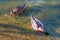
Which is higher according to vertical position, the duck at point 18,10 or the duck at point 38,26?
the duck at point 18,10

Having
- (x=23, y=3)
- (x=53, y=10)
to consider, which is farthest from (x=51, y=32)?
(x=23, y=3)

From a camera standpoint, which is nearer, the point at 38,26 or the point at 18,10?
the point at 38,26

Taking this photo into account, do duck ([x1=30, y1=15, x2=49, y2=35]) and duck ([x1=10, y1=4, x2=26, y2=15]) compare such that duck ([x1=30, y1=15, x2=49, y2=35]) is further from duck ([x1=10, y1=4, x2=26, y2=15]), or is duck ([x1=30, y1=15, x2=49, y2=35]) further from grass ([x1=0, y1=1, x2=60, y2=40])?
duck ([x1=10, y1=4, x2=26, y2=15])

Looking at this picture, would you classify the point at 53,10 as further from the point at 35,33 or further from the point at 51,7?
the point at 35,33

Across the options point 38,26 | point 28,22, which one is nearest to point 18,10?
point 28,22

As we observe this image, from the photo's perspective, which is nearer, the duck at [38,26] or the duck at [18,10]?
the duck at [38,26]

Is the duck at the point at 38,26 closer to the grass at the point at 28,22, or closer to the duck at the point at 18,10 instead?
the grass at the point at 28,22

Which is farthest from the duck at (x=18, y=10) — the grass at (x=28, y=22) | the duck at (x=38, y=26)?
the duck at (x=38, y=26)

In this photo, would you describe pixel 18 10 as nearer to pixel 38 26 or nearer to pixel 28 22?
pixel 28 22

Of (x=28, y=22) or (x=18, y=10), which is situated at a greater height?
(x=18, y=10)
